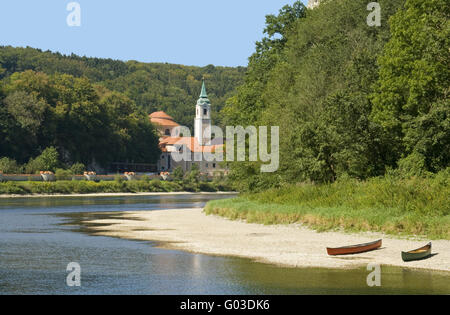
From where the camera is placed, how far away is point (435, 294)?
2122 cm

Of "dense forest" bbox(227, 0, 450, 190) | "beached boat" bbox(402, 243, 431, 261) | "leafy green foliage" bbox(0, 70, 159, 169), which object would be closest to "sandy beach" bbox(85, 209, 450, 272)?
"beached boat" bbox(402, 243, 431, 261)

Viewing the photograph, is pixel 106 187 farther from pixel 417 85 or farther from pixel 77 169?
pixel 417 85

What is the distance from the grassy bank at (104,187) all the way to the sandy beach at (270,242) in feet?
234

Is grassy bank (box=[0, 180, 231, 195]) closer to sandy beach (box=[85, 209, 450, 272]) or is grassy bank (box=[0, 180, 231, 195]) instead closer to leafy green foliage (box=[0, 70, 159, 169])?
leafy green foliage (box=[0, 70, 159, 169])

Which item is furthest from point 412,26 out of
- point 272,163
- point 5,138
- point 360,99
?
point 5,138

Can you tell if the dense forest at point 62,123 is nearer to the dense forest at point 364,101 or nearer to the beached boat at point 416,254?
the dense forest at point 364,101

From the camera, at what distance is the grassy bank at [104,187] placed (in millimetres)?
116787

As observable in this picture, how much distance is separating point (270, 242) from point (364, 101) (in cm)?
1883

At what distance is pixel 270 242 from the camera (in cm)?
3425

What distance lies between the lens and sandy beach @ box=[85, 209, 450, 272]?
90.7 feet

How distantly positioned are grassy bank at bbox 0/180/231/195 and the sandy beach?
71453 mm

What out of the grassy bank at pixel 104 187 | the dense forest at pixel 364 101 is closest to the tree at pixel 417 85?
the dense forest at pixel 364 101

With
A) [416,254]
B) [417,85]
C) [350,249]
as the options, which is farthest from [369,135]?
[416,254]

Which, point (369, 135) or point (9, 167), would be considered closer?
point (369, 135)
